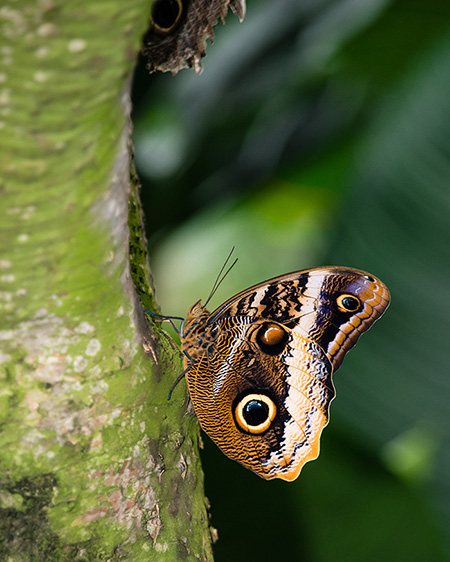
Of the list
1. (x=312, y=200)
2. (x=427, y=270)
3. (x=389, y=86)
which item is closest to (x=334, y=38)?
(x=389, y=86)

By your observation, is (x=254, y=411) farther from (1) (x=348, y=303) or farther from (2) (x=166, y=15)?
(2) (x=166, y=15)

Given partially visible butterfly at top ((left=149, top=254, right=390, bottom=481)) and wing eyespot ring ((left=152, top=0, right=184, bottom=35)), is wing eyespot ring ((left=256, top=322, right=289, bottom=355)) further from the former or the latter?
wing eyespot ring ((left=152, top=0, right=184, bottom=35))

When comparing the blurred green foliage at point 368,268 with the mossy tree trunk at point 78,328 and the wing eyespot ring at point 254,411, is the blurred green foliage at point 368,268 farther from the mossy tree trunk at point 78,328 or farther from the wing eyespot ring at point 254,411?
the mossy tree trunk at point 78,328

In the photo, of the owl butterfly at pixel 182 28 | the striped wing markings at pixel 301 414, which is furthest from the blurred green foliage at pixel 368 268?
the owl butterfly at pixel 182 28

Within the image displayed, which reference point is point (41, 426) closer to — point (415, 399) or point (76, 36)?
point (76, 36)

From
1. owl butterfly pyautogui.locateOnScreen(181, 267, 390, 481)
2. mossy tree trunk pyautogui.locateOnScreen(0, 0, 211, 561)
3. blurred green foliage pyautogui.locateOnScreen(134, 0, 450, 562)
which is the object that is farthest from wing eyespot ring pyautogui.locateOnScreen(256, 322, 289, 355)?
blurred green foliage pyautogui.locateOnScreen(134, 0, 450, 562)

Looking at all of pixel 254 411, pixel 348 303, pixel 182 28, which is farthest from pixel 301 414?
pixel 182 28
